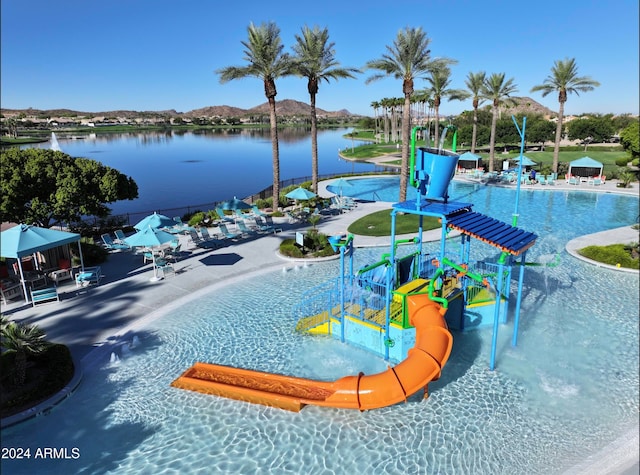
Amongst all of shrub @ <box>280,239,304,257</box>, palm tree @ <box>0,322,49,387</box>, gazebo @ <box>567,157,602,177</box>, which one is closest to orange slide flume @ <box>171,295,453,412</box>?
palm tree @ <box>0,322,49,387</box>

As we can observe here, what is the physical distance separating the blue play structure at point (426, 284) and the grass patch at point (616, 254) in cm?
672

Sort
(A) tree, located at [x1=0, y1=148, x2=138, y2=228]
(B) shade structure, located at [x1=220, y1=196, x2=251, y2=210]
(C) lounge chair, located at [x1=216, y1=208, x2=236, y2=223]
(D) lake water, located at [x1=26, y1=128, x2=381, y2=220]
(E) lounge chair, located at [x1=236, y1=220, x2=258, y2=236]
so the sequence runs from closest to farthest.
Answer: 1. (A) tree, located at [x1=0, y1=148, x2=138, y2=228]
2. (E) lounge chair, located at [x1=236, y1=220, x2=258, y2=236]
3. (B) shade structure, located at [x1=220, y1=196, x2=251, y2=210]
4. (C) lounge chair, located at [x1=216, y1=208, x2=236, y2=223]
5. (D) lake water, located at [x1=26, y1=128, x2=381, y2=220]

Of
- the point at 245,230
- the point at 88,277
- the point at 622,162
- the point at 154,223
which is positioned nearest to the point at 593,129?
the point at 622,162

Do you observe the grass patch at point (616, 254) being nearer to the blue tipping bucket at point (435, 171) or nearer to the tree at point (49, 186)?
the blue tipping bucket at point (435, 171)

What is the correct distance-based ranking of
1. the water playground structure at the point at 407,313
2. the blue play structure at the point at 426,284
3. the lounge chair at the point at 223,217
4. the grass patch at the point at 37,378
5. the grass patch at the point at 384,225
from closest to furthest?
the water playground structure at the point at 407,313
the grass patch at the point at 37,378
the blue play structure at the point at 426,284
the grass patch at the point at 384,225
the lounge chair at the point at 223,217

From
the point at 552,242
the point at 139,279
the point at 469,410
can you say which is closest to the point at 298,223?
the point at 139,279

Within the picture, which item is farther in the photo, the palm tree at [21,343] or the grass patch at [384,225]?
the grass patch at [384,225]

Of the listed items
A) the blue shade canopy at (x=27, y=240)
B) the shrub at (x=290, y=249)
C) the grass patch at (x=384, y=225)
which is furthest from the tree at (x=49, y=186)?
the grass patch at (x=384, y=225)

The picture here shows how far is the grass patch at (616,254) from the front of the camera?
54.3 ft

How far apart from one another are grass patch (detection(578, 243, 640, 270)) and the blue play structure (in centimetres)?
672

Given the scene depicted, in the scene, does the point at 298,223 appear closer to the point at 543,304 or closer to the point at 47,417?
the point at 543,304

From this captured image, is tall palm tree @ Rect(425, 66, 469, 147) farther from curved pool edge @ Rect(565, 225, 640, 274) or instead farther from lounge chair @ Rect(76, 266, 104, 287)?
lounge chair @ Rect(76, 266, 104, 287)

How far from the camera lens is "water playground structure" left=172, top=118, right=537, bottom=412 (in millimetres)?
8703

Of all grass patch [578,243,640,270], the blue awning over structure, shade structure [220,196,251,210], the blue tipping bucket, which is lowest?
grass patch [578,243,640,270]
